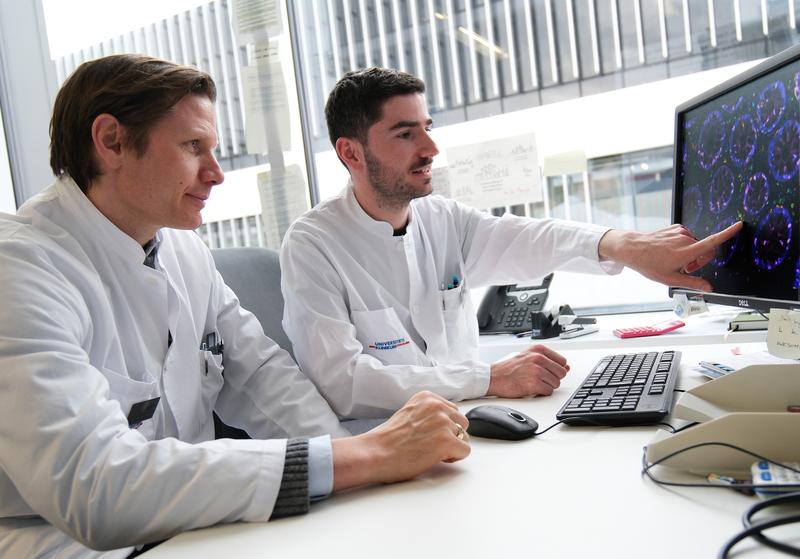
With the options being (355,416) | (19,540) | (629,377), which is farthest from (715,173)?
(19,540)

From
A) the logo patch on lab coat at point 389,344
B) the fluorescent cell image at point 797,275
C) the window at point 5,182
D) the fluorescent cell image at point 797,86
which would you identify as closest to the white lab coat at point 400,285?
the logo patch on lab coat at point 389,344

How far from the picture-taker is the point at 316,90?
8.42 ft

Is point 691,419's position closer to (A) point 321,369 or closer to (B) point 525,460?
(B) point 525,460

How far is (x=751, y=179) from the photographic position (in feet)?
3.34

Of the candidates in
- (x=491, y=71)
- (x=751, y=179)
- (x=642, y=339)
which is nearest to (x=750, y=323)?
(x=642, y=339)

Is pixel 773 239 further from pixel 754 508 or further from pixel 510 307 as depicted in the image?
pixel 510 307

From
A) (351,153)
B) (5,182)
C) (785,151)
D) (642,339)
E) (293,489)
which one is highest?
(5,182)

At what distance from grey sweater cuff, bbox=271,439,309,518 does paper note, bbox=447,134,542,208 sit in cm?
161

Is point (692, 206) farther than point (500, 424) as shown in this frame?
Yes

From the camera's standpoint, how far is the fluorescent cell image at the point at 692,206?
49.1 inches

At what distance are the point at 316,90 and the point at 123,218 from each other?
4.90ft

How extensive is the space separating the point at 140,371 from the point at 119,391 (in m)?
0.07

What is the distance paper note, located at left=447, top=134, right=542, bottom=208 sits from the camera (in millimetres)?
2248

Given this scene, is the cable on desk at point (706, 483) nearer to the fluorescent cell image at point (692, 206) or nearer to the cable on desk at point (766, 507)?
the cable on desk at point (766, 507)
